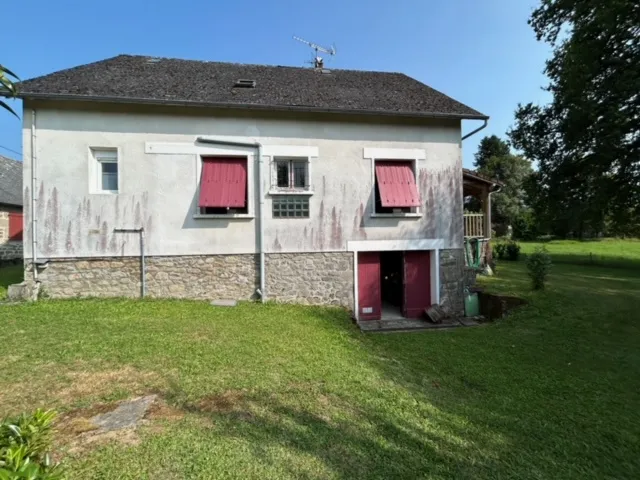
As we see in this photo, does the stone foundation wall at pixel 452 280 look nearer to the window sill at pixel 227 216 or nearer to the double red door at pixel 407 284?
the double red door at pixel 407 284

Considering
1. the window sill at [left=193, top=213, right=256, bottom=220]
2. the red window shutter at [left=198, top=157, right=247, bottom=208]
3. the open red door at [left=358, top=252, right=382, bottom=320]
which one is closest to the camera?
the red window shutter at [left=198, top=157, right=247, bottom=208]

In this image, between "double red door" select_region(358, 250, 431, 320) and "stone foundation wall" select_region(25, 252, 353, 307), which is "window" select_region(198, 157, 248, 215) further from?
"double red door" select_region(358, 250, 431, 320)

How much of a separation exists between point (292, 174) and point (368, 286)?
13.7ft

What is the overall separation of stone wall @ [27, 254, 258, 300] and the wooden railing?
32.4 ft

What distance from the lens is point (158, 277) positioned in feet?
30.4

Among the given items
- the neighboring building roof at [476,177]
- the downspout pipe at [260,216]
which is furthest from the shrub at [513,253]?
the downspout pipe at [260,216]

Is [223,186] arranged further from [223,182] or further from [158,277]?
[158,277]

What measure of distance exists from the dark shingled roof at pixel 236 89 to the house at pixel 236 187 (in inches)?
3.1

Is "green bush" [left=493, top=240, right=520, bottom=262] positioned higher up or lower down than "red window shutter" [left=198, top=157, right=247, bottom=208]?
lower down

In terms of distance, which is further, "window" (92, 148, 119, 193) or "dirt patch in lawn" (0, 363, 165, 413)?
"window" (92, 148, 119, 193)

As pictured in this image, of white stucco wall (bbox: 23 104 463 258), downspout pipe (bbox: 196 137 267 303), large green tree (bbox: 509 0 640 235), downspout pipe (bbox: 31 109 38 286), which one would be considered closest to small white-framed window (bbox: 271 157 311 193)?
white stucco wall (bbox: 23 104 463 258)

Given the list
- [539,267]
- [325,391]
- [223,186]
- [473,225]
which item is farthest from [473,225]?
[325,391]

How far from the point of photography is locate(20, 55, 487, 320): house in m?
8.78

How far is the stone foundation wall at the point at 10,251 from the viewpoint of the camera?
1585 cm
